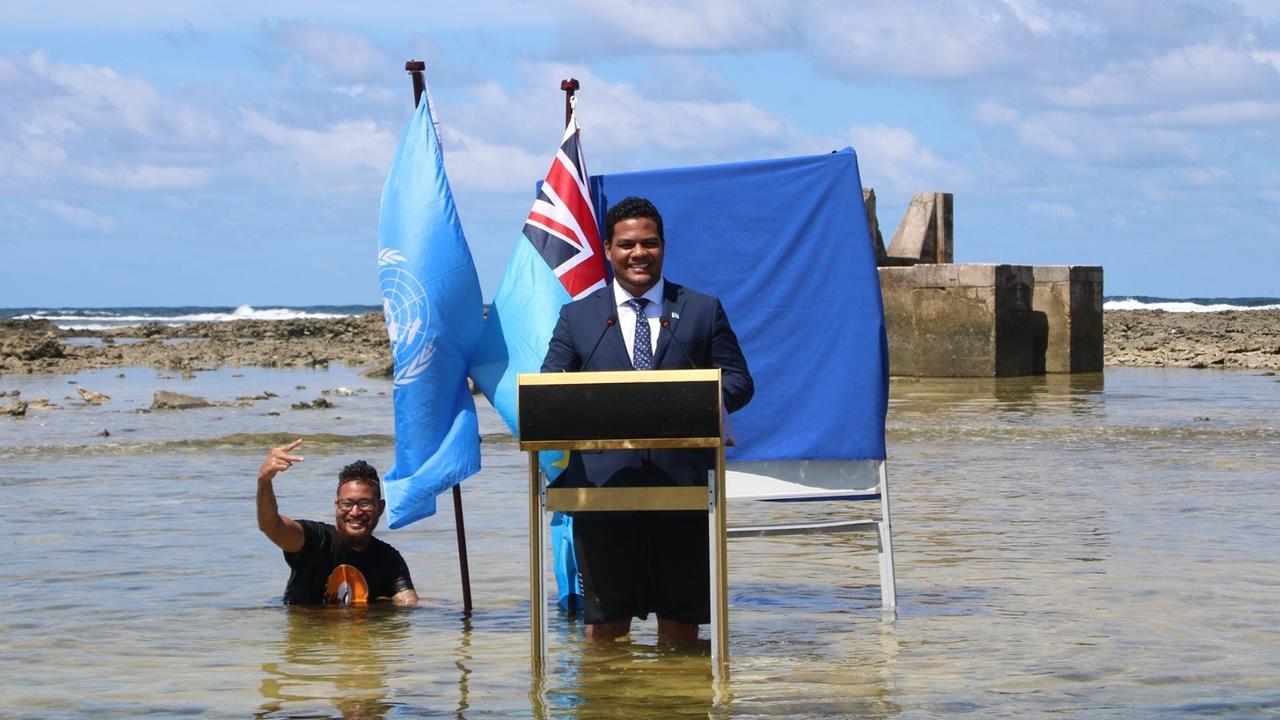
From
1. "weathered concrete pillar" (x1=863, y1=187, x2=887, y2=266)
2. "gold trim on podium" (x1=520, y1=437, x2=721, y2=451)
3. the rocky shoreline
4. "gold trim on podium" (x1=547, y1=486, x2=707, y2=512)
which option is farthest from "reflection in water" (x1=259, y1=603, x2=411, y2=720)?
the rocky shoreline

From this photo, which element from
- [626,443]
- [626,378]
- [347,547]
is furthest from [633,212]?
[347,547]

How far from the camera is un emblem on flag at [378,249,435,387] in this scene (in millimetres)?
6414

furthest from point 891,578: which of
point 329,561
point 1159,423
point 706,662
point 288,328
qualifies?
point 288,328

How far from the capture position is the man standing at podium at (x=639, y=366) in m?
5.64

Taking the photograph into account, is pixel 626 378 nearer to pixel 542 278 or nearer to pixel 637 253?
pixel 637 253

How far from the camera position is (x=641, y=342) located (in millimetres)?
5684

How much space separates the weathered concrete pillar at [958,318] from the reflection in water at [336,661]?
53.0 ft

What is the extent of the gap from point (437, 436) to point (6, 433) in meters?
11.6

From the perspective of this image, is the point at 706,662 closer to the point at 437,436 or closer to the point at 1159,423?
the point at 437,436

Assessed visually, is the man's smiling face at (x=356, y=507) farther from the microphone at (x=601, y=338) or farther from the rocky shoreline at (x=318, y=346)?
the rocky shoreline at (x=318, y=346)

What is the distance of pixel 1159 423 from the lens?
1667cm

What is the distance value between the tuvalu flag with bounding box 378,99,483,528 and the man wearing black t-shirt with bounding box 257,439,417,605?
0.68 metres

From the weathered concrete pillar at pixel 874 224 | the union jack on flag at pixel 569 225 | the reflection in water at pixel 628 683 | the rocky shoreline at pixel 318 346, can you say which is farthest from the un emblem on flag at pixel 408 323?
the rocky shoreline at pixel 318 346

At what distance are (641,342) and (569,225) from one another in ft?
3.29
